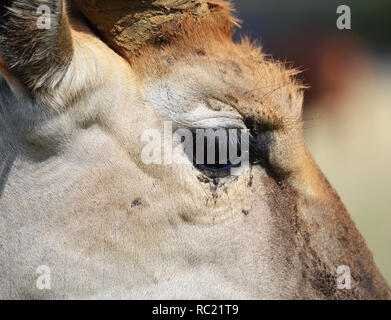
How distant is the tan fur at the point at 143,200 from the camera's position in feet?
8.80

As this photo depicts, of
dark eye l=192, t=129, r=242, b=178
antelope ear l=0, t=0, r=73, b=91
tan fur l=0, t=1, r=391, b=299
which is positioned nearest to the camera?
antelope ear l=0, t=0, r=73, b=91

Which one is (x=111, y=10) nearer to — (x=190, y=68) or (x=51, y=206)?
(x=190, y=68)

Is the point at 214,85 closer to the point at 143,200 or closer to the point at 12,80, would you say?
the point at 143,200

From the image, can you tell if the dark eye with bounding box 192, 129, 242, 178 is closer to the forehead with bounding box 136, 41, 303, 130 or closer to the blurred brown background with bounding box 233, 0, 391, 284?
the forehead with bounding box 136, 41, 303, 130

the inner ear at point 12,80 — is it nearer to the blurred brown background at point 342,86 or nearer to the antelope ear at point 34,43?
the antelope ear at point 34,43

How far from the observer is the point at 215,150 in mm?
2832

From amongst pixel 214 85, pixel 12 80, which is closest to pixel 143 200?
pixel 214 85

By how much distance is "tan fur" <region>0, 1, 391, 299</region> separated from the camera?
2.68m

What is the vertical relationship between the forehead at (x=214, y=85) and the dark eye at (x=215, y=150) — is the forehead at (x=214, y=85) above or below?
above

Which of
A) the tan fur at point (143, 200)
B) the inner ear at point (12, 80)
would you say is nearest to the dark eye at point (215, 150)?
the tan fur at point (143, 200)

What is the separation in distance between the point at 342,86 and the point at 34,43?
9.42 meters

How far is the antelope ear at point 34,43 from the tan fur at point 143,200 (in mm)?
42

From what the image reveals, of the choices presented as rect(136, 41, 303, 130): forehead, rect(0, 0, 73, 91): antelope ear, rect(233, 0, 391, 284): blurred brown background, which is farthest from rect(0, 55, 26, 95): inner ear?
rect(233, 0, 391, 284): blurred brown background

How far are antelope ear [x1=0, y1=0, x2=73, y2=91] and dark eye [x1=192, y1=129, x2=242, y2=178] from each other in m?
0.73
